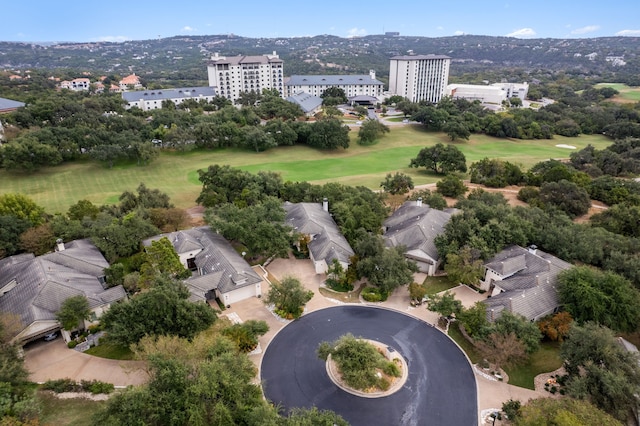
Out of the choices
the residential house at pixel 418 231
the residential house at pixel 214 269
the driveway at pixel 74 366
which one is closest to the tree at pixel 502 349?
the residential house at pixel 418 231

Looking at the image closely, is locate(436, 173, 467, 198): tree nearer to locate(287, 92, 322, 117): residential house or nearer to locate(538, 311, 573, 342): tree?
locate(538, 311, 573, 342): tree

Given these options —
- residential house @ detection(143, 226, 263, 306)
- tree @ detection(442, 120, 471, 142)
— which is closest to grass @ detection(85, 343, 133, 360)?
residential house @ detection(143, 226, 263, 306)

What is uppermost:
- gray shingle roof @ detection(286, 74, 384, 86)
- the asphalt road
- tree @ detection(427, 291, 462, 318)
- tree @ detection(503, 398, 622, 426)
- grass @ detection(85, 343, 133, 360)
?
gray shingle roof @ detection(286, 74, 384, 86)

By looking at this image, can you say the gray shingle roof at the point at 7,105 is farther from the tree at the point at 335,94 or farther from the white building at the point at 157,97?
the tree at the point at 335,94

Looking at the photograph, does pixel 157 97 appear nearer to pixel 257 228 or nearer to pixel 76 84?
pixel 76 84

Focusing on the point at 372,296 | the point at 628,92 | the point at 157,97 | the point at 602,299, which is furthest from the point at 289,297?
the point at 628,92

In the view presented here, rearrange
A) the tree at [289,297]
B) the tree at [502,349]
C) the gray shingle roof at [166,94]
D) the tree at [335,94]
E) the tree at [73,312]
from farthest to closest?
the tree at [335,94] → the gray shingle roof at [166,94] → the tree at [289,297] → the tree at [73,312] → the tree at [502,349]
